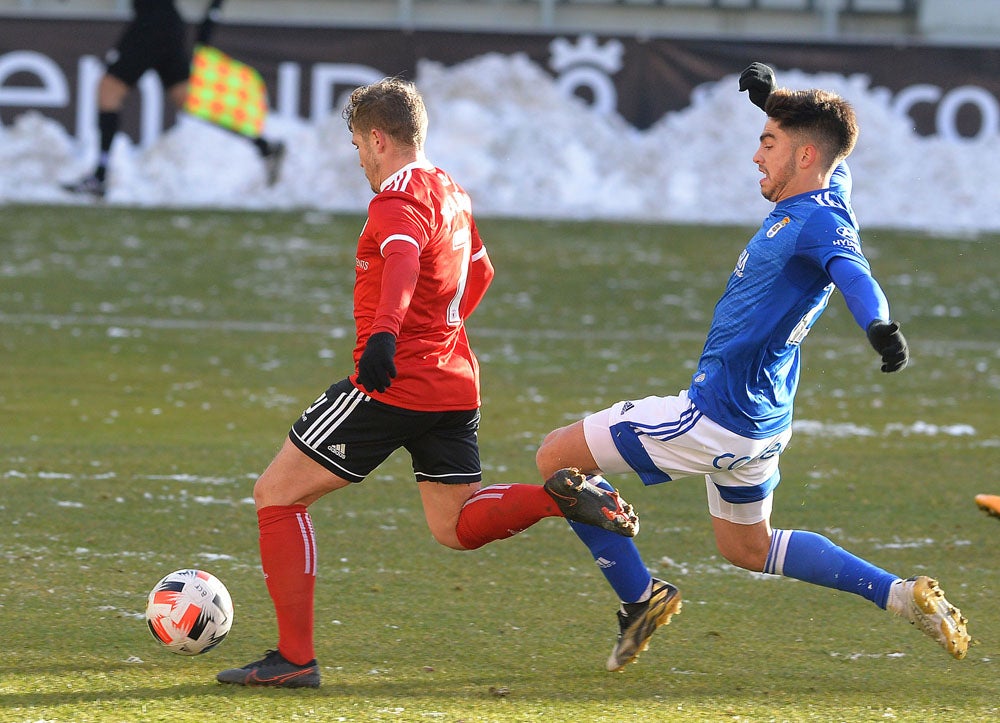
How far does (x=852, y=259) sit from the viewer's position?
3.74 meters

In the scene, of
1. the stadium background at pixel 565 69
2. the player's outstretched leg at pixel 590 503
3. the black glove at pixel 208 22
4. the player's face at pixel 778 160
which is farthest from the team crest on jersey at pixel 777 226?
the stadium background at pixel 565 69

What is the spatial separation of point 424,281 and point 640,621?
118cm

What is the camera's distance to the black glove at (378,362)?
367 cm

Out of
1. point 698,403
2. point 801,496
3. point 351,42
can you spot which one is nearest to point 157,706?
point 698,403

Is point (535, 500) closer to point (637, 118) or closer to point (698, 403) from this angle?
point (698, 403)

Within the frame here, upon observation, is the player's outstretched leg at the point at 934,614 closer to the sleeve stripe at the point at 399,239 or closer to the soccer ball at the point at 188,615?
the sleeve stripe at the point at 399,239

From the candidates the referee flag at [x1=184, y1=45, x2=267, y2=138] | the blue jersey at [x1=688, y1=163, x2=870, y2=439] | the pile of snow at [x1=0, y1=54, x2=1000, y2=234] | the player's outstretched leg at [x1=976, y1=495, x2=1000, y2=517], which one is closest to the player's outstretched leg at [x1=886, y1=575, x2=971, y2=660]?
the player's outstretched leg at [x1=976, y1=495, x2=1000, y2=517]

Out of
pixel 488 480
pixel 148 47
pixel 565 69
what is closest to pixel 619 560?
pixel 488 480

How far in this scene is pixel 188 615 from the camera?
4016 millimetres

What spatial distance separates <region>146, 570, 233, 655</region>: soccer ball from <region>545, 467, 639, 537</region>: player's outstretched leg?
3.40 feet

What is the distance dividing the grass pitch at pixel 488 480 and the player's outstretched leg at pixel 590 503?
19.1 inches

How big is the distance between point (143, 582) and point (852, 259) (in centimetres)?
264

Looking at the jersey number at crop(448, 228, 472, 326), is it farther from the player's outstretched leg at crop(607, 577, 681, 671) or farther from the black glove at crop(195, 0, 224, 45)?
the black glove at crop(195, 0, 224, 45)

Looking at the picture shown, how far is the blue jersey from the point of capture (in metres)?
3.90
